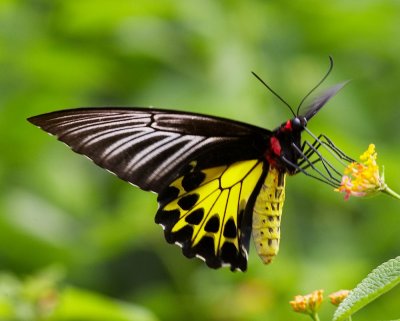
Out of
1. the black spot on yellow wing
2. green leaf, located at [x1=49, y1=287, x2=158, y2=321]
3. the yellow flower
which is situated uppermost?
the black spot on yellow wing

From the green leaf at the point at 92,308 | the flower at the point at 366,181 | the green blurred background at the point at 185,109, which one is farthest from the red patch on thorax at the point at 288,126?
the green blurred background at the point at 185,109

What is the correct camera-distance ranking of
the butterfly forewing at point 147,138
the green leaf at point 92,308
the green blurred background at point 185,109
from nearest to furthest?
the butterfly forewing at point 147,138 → the green leaf at point 92,308 → the green blurred background at point 185,109

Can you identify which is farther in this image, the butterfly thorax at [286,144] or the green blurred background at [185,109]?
the green blurred background at [185,109]

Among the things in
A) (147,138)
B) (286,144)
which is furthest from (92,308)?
(286,144)

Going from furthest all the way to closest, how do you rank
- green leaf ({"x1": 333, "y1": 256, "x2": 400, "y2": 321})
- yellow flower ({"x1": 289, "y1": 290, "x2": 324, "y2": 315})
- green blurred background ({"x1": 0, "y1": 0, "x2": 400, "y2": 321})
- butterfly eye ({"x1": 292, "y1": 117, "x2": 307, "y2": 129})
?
1. green blurred background ({"x1": 0, "y1": 0, "x2": 400, "y2": 321})
2. butterfly eye ({"x1": 292, "y1": 117, "x2": 307, "y2": 129})
3. yellow flower ({"x1": 289, "y1": 290, "x2": 324, "y2": 315})
4. green leaf ({"x1": 333, "y1": 256, "x2": 400, "y2": 321})

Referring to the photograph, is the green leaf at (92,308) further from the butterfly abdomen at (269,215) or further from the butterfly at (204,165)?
the butterfly abdomen at (269,215)

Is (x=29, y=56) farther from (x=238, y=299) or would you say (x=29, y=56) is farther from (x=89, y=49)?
(x=238, y=299)

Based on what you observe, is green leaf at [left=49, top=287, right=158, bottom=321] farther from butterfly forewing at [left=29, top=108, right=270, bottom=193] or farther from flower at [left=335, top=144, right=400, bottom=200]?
flower at [left=335, top=144, right=400, bottom=200]

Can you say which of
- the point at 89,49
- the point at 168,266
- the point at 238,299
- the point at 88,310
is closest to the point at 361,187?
the point at 88,310

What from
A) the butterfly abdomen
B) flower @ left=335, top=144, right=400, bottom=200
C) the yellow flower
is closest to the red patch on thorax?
the butterfly abdomen
